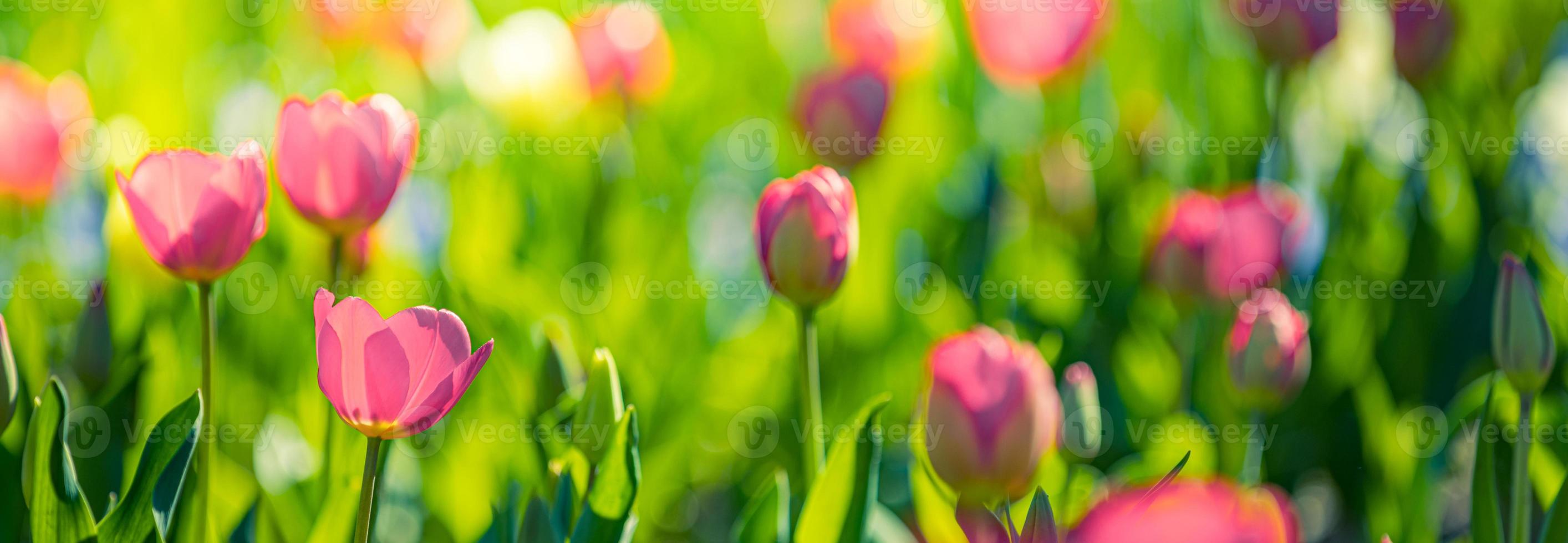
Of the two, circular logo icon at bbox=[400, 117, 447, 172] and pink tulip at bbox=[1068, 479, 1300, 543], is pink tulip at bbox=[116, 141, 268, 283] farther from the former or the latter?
circular logo icon at bbox=[400, 117, 447, 172]

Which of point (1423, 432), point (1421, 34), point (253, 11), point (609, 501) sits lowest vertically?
point (1423, 432)

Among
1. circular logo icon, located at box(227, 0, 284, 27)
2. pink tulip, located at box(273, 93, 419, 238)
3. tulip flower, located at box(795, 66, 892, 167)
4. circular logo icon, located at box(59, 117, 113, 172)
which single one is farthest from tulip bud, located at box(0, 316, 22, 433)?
circular logo icon, located at box(227, 0, 284, 27)

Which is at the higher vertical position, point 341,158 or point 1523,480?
point 341,158

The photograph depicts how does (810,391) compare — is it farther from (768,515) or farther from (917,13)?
(917,13)

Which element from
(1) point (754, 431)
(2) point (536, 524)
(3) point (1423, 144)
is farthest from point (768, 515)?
(3) point (1423, 144)

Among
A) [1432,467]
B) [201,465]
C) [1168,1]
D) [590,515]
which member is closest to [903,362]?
[1432,467]

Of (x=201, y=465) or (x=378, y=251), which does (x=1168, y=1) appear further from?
(x=201, y=465)
